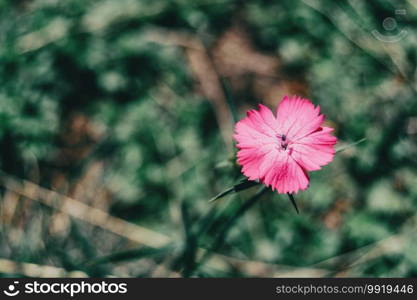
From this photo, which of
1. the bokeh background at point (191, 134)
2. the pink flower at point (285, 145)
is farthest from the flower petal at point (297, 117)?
the bokeh background at point (191, 134)

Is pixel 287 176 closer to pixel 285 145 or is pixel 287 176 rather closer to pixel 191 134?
pixel 285 145

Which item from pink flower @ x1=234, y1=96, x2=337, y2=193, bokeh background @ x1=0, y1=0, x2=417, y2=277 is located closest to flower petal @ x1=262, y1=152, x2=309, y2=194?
pink flower @ x1=234, y1=96, x2=337, y2=193

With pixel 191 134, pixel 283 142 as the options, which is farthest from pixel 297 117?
pixel 191 134

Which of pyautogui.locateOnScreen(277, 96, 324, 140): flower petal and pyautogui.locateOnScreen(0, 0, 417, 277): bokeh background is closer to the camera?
pyautogui.locateOnScreen(277, 96, 324, 140): flower petal

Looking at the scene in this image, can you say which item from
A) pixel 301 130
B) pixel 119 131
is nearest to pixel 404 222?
pixel 301 130

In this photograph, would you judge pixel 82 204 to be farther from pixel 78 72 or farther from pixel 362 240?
pixel 362 240

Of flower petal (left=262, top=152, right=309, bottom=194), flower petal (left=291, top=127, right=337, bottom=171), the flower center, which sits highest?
the flower center

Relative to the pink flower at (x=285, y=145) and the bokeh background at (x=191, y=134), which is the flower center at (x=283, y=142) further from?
the bokeh background at (x=191, y=134)

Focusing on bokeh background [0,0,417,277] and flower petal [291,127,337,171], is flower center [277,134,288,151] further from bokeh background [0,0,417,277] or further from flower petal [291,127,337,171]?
bokeh background [0,0,417,277]
